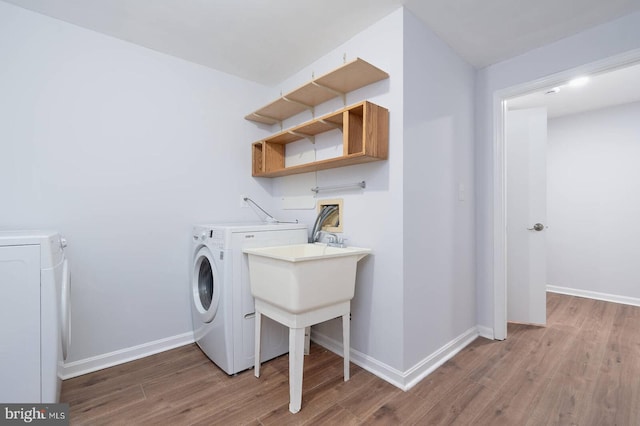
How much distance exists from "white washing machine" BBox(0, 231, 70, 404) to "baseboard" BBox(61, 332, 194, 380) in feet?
2.69

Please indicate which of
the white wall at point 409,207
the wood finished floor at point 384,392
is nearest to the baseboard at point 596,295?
the wood finished floor at point 384,392

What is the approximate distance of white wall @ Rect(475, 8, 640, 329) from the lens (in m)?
1.94

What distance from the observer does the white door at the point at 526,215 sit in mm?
2549

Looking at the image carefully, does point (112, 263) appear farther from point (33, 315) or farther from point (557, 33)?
point (557, 33)

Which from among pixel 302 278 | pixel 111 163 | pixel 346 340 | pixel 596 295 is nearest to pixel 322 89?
pixel 302 278

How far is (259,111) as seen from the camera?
241 cm

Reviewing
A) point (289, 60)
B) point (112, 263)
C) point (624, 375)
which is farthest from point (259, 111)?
point (624, 375)

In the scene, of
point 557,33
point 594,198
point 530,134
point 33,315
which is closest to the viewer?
point 33,315

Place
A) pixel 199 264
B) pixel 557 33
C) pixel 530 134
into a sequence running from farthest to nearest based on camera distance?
1. pixel 530 134
2. pixel 199 264
3. pixel 557 33

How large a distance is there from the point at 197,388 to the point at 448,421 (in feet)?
4.52

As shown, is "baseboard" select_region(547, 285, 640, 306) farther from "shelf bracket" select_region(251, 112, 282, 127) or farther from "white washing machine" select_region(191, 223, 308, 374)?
"shelf bracket" select_region(251, 112, 282, 127)

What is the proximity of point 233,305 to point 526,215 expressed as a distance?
2688mm

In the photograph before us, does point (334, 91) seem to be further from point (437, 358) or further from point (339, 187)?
point (437, 358)

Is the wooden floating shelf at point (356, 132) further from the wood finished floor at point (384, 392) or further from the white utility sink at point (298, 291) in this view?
the wood finished floor at point (384, 392)
